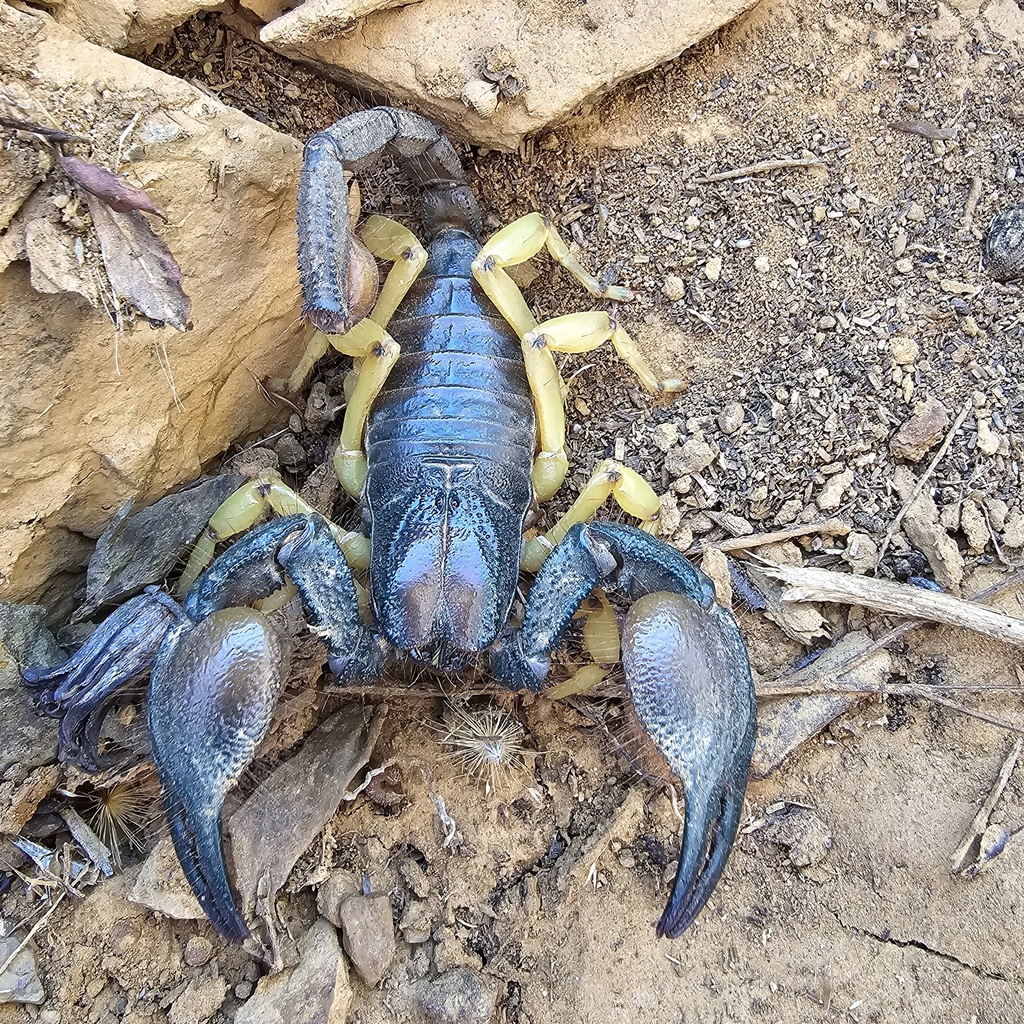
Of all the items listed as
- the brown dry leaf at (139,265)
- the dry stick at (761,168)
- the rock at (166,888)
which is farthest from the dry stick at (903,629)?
the brown dry leaf at (139,265)

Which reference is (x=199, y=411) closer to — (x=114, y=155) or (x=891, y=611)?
(x=114, y=155)

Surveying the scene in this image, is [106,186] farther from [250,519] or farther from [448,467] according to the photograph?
[448,467]

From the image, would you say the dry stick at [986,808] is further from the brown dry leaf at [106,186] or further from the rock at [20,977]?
the brown dry leaf at [106,186]

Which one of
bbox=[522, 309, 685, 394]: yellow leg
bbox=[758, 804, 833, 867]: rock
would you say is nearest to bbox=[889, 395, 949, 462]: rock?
bbox=[522, 309, 685, 394]: yellow leg

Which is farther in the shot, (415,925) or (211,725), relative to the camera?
(415,925)

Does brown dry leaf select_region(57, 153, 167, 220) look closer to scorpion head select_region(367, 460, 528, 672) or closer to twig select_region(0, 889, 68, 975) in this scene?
scorpion head select_region(367, 460, 528, 672)

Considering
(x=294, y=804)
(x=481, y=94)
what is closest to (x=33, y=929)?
(x=294, y=804)

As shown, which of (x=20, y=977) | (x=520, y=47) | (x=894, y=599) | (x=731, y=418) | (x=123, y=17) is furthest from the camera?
(x=731, y=418)
